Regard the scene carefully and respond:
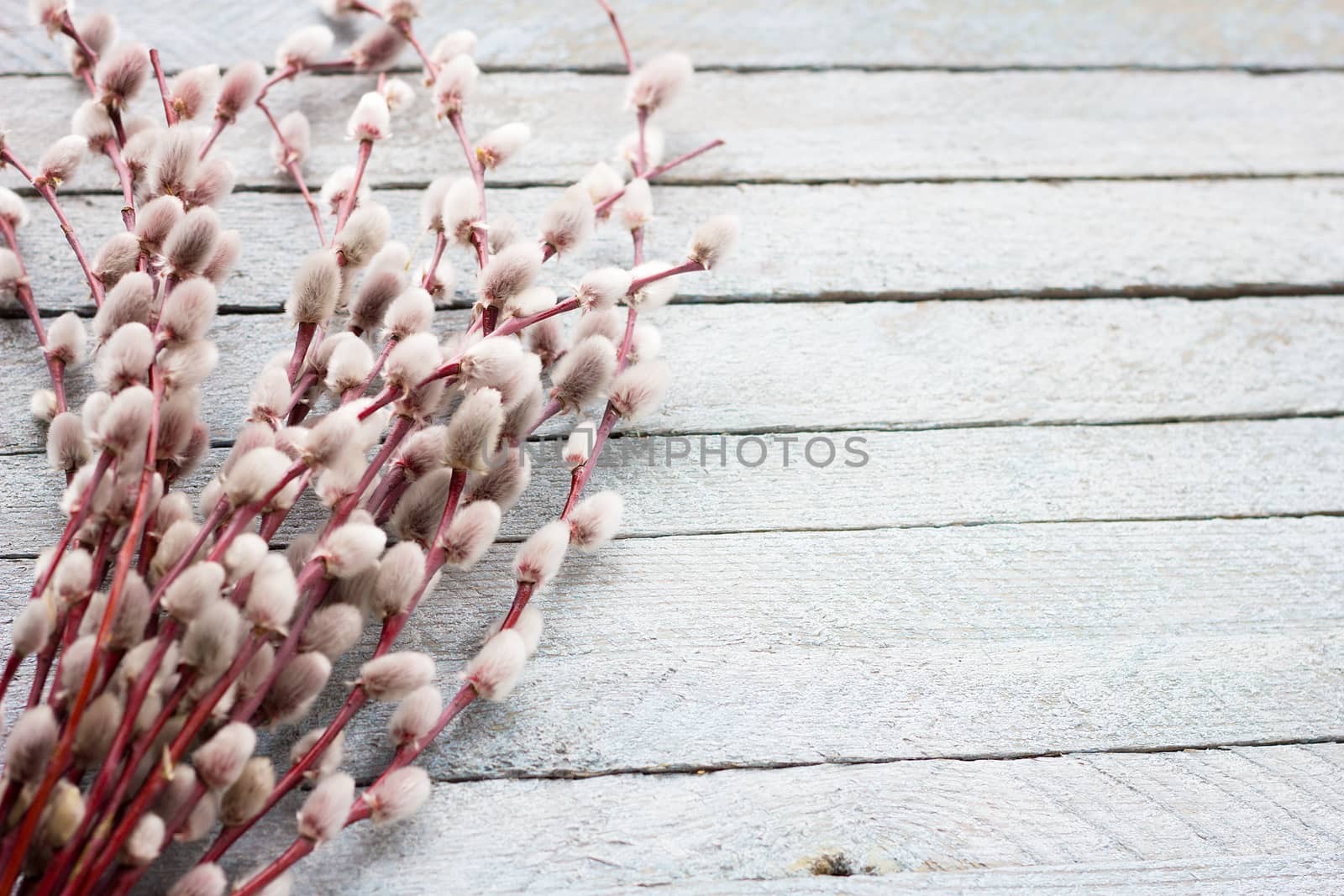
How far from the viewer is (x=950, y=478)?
2.35ft

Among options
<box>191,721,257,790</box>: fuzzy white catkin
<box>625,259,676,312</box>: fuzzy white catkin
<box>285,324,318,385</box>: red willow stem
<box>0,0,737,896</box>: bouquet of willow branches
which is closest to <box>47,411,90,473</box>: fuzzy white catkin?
<box>0,0,737,896</box>: bouquet of willow branches

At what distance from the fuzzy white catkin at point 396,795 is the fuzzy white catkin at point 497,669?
56 millimetres

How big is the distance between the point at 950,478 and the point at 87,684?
1.78ft

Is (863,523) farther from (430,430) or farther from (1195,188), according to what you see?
(1195,188)

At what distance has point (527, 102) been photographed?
0.89 metres

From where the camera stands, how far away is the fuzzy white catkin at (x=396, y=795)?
491 mm

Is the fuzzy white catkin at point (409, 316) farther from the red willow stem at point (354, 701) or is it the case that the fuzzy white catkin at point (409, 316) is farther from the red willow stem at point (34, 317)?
the red willow stem at point (34, 317)

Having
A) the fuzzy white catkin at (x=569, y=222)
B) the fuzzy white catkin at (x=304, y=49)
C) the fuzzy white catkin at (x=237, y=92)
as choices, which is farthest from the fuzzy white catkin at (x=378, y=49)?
the fuzzy white catkin at (x=569, y=222)

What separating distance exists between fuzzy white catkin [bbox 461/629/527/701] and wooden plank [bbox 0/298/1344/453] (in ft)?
0.67

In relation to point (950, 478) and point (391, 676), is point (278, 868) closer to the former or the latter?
point (391, 676)

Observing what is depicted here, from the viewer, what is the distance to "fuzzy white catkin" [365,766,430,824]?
491mm

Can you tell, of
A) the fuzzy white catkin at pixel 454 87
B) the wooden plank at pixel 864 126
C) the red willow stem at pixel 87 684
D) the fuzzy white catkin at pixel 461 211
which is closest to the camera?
the red willow stem at pixel 87 684

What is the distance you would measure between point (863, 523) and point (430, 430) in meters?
0.31

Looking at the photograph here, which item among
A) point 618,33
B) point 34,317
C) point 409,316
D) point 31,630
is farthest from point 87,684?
point 618,33
